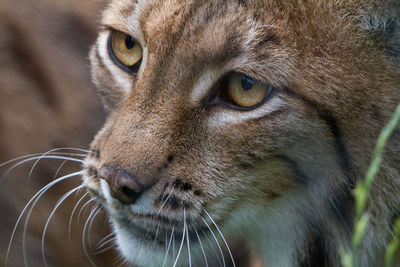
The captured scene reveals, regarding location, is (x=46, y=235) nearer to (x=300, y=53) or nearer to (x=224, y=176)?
(x=224, y=176)

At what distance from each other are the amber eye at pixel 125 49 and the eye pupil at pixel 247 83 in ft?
1.96

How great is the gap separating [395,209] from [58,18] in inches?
108

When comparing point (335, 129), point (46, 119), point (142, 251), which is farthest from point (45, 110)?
point (335, 129)

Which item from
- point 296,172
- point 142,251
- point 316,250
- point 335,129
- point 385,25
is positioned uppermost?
point 385,25

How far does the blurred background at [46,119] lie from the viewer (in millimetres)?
3578

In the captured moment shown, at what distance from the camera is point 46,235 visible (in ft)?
11.9

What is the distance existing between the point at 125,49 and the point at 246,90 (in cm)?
76

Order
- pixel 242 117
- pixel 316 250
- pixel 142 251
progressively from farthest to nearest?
pixel 316 250
pixel 142 251
pixel 242 117

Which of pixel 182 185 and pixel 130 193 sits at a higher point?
pixel 182 185

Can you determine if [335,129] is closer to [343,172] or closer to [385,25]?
[343,172]

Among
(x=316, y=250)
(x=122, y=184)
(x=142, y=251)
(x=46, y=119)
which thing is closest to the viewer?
(x=122, y=184)

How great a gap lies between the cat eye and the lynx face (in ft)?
0.86

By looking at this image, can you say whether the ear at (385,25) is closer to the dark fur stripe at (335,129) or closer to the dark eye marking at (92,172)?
the dark fur stripe at (335,129)

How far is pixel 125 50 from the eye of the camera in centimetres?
296
